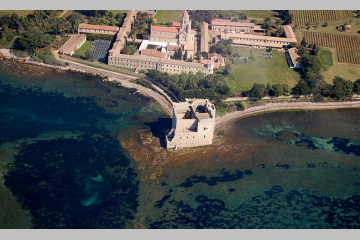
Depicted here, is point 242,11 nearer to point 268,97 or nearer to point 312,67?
point 312,67

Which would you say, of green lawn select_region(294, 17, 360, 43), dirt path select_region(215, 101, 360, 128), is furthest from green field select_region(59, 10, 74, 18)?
green lawn select_region(294, 17, 360, 43)

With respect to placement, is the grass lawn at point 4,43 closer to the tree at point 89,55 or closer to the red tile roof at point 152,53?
the tree at point 89,55

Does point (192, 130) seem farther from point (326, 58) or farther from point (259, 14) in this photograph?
point (259, 14)

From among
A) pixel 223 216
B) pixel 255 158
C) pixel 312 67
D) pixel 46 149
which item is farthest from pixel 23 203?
pixel 312 67

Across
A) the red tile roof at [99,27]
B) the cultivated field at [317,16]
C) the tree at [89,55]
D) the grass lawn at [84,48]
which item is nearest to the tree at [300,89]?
the cultivated field at [317,16]

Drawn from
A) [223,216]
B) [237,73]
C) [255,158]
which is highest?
[237,73]
